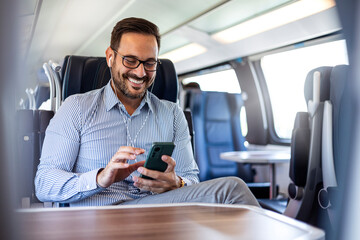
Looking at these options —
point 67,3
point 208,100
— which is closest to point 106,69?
point 208,100

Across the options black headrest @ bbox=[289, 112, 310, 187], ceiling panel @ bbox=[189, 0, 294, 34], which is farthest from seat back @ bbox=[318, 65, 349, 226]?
ceiling panel @ bbox=[189, 0, 294, 34]

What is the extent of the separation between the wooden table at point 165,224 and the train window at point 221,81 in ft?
20.4

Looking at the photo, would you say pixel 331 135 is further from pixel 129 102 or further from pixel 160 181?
pixel 160 181

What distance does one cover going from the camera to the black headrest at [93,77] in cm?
229

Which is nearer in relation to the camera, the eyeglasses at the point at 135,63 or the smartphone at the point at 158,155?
the smartphone at the point at 158,155

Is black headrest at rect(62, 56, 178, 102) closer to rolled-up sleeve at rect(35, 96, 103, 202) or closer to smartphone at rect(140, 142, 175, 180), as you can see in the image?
rolled-up sleeve at rect(35, 96, 103, 202)

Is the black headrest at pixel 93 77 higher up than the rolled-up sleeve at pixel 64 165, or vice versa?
the black headrest at pixel 93 77

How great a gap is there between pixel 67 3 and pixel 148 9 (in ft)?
3.82

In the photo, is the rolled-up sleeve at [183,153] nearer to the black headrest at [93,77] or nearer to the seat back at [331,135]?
the black headrest at [93,77]

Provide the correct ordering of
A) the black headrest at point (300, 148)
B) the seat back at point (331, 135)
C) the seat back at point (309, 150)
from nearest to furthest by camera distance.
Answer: the seat back at point (331, 135) < the seat back at point (309, 150) < the black headrest at point (300, 148)

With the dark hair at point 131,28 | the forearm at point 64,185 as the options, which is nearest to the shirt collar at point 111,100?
the dark hair at point 131,28

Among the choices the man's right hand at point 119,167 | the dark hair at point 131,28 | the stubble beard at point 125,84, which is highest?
the dark hair at point 131,28

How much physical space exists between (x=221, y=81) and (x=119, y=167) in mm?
6595

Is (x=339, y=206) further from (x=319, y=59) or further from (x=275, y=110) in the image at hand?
(x=275, y=110)
